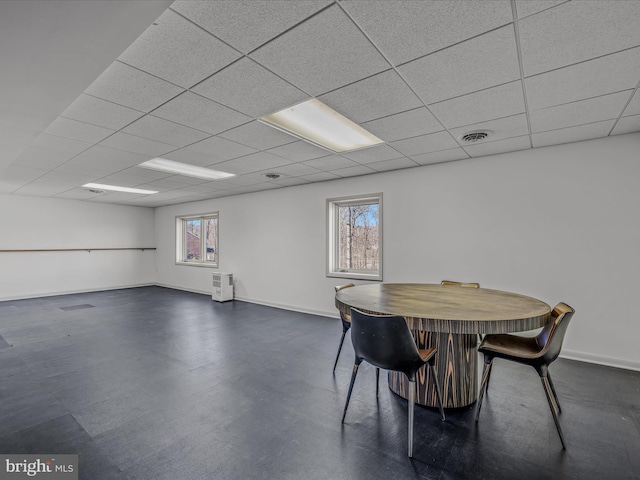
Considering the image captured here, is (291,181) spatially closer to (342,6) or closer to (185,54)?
(185,54)

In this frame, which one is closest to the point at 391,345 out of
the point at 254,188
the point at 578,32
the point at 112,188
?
the point at 578,32

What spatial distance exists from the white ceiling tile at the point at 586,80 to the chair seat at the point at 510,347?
1.88 m

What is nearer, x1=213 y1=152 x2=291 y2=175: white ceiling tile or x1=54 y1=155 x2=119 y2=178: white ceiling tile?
x1=213 y1=152 x2=291 y2=175: white ceiling tile

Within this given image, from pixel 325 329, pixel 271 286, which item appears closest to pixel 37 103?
pixel 325 329

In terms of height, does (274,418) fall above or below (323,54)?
below

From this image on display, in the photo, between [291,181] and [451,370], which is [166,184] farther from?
[451,370]

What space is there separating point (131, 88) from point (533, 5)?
8.22 ft

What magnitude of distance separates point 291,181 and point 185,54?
3.57 meters

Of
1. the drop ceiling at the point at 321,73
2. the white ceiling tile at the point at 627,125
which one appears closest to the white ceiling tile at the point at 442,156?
the drop ceiling at the point at 321,73

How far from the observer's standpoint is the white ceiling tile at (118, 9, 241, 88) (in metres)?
1.57

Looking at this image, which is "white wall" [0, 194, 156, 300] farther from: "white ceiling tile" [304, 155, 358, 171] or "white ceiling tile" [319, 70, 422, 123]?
"white ceiling tile" [319, 70, 422, 123]

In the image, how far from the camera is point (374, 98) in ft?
7.67

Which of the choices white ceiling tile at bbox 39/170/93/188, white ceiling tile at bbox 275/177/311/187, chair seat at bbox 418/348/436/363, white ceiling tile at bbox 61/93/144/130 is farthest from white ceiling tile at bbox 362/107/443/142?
white ceiling tile at bbox 39/170/93/188

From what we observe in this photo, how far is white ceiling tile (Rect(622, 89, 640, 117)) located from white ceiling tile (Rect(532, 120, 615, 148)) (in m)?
0.16
